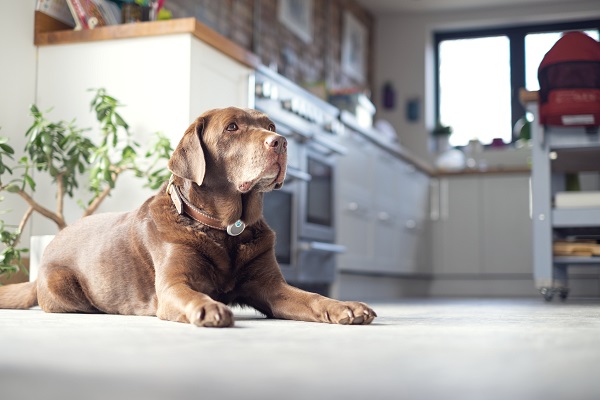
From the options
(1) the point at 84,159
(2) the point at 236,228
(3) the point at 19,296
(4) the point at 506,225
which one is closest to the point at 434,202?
(4) the point at 506,225

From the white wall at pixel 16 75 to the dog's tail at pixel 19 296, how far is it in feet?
2.01

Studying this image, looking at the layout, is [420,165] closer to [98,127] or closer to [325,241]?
[325,241]

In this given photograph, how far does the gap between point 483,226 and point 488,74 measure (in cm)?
181

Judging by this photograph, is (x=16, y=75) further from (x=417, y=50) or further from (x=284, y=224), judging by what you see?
(x=417, y=50)

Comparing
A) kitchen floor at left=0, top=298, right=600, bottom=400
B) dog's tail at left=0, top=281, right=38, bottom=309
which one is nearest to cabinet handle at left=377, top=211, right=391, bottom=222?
dog's tail at left=0, top=281, right=38, bottom=309

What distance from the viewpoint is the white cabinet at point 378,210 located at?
16.1ft

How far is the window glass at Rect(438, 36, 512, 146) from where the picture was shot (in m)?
7.77

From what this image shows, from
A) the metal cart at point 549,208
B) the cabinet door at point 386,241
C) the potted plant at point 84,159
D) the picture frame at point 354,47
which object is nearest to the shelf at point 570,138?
the metal cart at point 549,208

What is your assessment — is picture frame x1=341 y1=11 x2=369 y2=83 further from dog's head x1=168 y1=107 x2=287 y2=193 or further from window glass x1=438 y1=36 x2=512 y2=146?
dog's head x1=168 y1=107 x2=287 y2=193

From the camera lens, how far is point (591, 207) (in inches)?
152

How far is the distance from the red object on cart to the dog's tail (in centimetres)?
246

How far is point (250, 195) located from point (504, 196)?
4.95m

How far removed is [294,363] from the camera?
1.10 meters

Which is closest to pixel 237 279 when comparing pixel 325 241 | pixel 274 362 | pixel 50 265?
pixel 50 265
